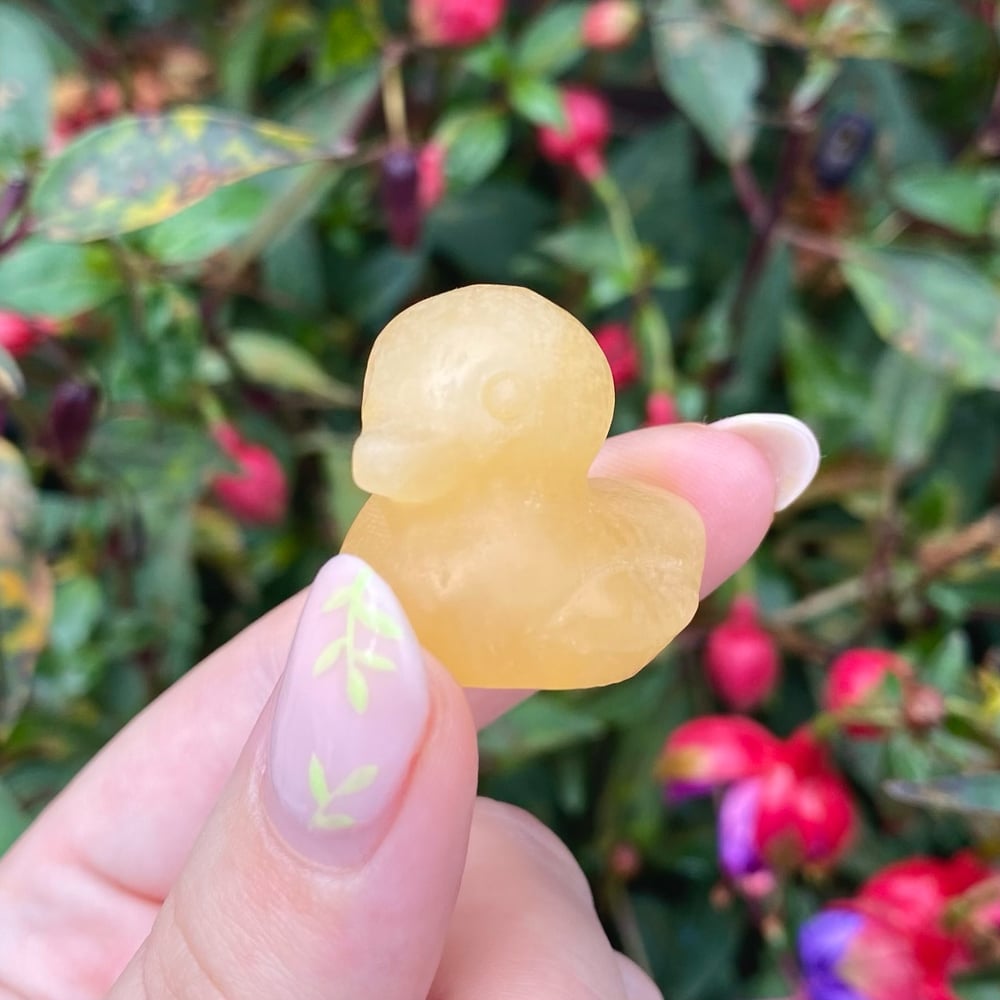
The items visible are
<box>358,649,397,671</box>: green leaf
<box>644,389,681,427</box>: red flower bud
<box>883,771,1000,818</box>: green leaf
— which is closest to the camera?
<box>358,649,397,671</box>: green leaf

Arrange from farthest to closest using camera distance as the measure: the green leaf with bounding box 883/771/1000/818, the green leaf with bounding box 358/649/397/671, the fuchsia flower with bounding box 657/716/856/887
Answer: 1. the fuchsia flower with bounding box 657/716/856/887
2. the green leaf with bounding box 883/771/1000/818
3. the green leaf with bounding box 358/649/397/671

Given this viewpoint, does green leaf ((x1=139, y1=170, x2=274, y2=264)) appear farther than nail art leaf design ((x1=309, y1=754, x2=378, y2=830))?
Yes

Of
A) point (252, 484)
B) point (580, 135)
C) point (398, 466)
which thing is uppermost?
point (398, 466)

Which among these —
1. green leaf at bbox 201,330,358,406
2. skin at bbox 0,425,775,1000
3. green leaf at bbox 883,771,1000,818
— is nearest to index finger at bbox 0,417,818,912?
skin at bbox 0,425,775,1000

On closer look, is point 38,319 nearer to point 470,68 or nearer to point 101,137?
point 101,137

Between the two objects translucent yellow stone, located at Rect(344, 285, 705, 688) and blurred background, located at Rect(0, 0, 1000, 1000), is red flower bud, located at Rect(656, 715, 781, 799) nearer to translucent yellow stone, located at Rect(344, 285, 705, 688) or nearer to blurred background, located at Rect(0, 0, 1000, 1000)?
blurred background, located at Rect(0, 0, 1000, 1000)

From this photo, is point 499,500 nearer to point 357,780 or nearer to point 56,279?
point 357,780

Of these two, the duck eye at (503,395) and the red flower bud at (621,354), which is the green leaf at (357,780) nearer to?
the duck eye at (503,395)

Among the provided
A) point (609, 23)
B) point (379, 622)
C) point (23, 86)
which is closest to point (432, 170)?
point (609, 23)
